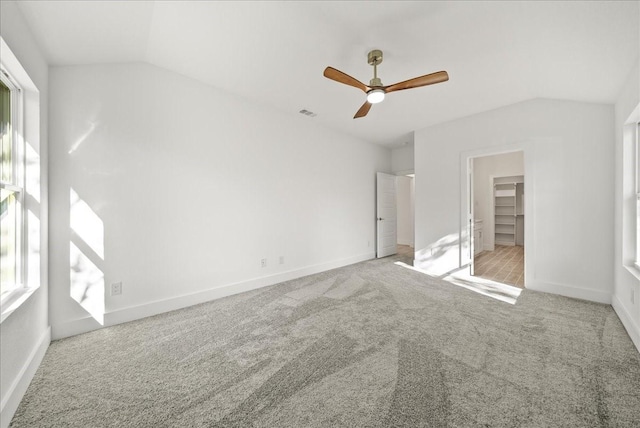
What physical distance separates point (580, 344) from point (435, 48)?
A: 9.99 feet

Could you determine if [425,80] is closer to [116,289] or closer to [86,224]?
[86,224]

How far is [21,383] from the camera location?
165 cm

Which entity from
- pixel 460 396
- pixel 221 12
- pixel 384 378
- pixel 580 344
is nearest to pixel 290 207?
pixel 221 12

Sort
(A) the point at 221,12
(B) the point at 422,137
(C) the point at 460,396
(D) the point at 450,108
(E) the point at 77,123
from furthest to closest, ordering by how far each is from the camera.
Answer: (B) the point at 422,137 < (D) the point at 450,108 < (E) the point at 77,123 < (A) the point at 221,12 < (C) the point at 460,396

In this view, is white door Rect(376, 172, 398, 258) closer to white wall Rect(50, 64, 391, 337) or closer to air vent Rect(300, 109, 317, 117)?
white wall Rect(50, 64, 391, 337)

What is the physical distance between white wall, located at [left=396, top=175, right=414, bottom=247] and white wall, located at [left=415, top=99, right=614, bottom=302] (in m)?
3.76

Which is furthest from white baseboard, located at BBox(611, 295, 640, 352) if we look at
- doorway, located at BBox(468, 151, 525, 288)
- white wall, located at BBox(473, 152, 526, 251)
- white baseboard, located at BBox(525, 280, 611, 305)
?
white wall, located at BBox(473, 152, 526, 251)

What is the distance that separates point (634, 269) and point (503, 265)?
113 inches

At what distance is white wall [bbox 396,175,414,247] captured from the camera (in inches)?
325

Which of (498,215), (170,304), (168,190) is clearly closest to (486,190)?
(498,215)

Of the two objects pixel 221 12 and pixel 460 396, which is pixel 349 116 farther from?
pixel 460 396

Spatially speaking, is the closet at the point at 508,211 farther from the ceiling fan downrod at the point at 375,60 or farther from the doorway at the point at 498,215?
the ceiling fan downrod at the point at 375,60

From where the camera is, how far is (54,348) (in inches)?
87.8

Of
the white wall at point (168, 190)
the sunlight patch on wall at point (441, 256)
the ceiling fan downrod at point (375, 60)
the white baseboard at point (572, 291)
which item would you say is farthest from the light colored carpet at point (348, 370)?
the ceiling fan downrod at point (375, 60)
